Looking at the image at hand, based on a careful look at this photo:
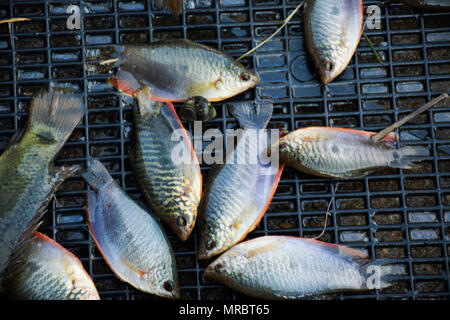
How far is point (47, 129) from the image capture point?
8.98 feet

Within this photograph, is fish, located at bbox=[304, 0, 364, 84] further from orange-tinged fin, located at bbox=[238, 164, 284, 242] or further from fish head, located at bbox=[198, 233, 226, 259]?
fish head, located at bbox=[198, 233, 226, 259]

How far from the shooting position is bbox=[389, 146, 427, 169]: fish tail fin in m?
2.70

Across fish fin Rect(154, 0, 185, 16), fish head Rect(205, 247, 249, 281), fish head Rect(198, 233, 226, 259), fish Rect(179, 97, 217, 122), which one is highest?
fish fin Rect(154, 0, 185, 16)

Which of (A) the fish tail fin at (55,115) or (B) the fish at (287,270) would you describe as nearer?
(B) the fish at (287,270)

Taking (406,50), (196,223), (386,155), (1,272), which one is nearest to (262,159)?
(196,223)

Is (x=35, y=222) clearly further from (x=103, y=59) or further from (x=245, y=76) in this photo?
(x=245, y=76)

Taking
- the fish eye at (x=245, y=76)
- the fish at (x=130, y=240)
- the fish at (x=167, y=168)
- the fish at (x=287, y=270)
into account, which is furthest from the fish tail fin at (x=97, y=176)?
the fish eye at (x=245, y=76)

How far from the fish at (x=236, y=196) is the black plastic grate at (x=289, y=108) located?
0.49 ft

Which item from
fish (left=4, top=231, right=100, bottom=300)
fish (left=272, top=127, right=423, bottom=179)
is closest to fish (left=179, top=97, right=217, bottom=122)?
fish (left=272, top=127, right=423, bottom=179)

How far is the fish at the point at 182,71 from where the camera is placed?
8.93ft

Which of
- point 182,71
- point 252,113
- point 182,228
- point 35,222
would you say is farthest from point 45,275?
point 252,113

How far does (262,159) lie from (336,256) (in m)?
0.72

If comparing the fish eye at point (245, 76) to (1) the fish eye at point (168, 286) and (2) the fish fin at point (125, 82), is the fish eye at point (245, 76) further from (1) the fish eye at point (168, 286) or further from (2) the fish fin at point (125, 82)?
(1) the fish eye at point (168, 286)

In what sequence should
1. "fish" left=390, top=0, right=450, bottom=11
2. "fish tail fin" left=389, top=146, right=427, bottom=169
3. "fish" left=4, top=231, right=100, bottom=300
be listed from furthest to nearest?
"fish" left=390, top=0, right=450, bottom=11 → "fish tail fin" left=389, top=146, right=427, bottom=169 → "fish" left=4, top=231, right=100, bottom=300
